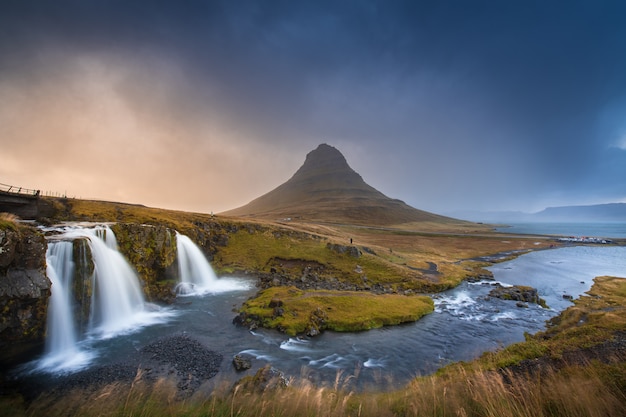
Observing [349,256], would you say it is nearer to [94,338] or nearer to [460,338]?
[460,338]

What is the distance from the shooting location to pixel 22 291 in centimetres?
2169

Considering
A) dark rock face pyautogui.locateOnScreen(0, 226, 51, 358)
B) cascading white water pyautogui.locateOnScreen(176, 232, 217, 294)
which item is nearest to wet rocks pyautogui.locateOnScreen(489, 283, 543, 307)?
cascading white water pyautogui.locateOnScreen(176, 232, 217, 294)

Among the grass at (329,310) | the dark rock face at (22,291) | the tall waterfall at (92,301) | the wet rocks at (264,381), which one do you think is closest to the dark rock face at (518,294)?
the grass at (329,310)

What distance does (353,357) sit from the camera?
23.8 m

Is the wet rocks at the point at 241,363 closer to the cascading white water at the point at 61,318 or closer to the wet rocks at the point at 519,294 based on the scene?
the cascading white water at the point at 61,318

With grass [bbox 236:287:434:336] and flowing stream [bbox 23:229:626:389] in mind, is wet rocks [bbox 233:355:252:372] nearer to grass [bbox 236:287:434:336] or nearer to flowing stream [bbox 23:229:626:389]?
flowing stream [bbox 23:229:626:389]

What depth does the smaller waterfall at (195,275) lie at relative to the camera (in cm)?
4194

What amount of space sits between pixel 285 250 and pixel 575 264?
3301 inches

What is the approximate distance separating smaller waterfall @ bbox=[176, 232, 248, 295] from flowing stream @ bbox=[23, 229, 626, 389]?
0.52 m

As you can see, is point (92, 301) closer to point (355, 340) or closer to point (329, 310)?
point (329, 310)

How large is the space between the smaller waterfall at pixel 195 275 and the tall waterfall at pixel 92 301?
8380 millimetres

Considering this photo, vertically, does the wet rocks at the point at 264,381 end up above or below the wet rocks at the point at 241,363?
→ above

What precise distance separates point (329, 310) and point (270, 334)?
787cm

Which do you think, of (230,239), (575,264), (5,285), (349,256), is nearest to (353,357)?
(5,285)
